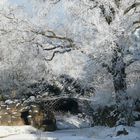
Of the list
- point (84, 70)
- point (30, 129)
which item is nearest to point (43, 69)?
point (84, 70)

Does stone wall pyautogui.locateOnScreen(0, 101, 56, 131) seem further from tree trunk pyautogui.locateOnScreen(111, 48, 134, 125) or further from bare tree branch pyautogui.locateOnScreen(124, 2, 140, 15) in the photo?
bare tree branch pyautogui.locateOnScreen(124, 2, 140, 15)

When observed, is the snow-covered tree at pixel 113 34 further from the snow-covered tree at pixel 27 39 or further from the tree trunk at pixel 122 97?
the snow-covered tree at pixel 27 39

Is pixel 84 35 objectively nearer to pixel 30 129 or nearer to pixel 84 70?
pixel 84 70

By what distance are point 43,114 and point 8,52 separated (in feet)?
15.9

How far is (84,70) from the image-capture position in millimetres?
21359

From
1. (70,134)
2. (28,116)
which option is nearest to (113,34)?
(70,134)

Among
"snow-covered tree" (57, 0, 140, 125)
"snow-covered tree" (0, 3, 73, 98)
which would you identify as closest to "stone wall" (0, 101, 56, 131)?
"snow-covered tree" (0, 3, 73, 98)

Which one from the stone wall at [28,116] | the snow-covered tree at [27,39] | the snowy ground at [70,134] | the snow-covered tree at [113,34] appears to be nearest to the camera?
the snowy ground at [70,134]

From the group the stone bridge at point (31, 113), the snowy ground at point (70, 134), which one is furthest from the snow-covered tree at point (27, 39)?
the snowy ground at point (70, 134)

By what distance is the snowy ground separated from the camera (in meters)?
16.8

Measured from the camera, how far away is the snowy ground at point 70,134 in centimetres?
1683

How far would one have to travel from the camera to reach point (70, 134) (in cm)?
1842

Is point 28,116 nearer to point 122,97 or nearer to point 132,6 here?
point 122,97

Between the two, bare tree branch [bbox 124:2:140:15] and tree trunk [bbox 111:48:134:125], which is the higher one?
bare tree branch [bbox 124:2:140:15]
